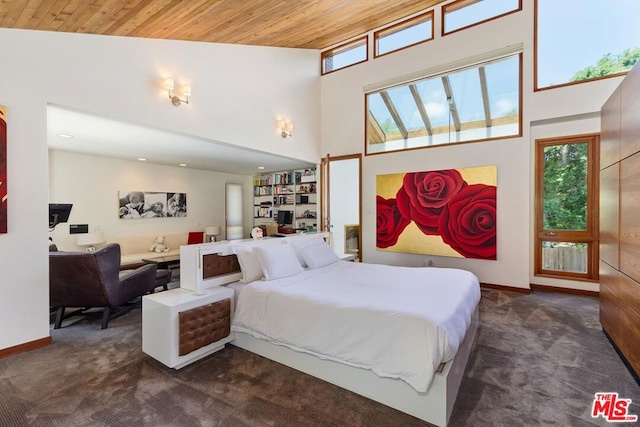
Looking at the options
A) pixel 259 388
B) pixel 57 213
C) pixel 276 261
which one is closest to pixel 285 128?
pixel 276 261

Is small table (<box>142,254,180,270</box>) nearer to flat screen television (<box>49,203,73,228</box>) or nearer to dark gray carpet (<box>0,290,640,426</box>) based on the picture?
flat screen television (<box>49,203,73,228</box>)

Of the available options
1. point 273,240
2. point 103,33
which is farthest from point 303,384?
point 103,33

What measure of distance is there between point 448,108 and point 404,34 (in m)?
1.63

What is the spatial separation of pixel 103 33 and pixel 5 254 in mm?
2291

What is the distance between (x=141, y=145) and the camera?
4.46m

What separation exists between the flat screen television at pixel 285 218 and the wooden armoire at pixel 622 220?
5445mm

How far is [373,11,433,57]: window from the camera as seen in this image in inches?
202

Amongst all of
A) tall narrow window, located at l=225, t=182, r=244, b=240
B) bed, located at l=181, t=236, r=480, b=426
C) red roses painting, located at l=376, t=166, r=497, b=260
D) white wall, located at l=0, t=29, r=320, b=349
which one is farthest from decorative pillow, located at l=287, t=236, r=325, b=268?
tall narrow window, located at l=225, t=182, r=244, b=240

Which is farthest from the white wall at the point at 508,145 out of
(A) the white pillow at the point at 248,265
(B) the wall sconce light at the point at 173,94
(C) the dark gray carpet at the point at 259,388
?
(B) the wall sconce light at the point at 173,94

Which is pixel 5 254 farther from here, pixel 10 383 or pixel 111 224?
pixel 111 224

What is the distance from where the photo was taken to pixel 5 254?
2.55m

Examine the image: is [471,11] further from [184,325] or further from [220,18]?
[184,325]

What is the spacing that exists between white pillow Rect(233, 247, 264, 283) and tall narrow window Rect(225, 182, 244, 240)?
4.72m

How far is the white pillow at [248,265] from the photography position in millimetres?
3025
